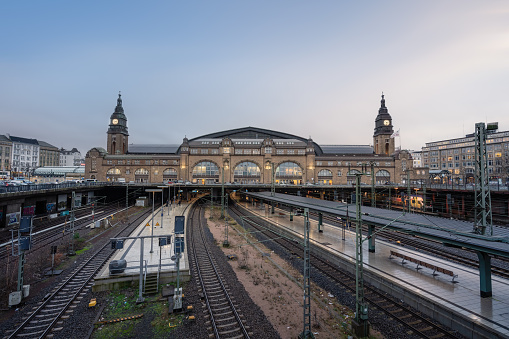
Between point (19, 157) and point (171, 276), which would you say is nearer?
point (171, 276)

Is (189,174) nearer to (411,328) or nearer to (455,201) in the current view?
(455,201)

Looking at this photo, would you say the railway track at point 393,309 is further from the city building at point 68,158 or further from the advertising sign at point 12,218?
the city building at point 68,158

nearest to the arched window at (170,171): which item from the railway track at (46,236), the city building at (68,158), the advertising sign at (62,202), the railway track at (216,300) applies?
the advertising sign at (62,202)

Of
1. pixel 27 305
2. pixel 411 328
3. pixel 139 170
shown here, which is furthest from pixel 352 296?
pixel 139 170

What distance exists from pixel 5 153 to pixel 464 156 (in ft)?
702

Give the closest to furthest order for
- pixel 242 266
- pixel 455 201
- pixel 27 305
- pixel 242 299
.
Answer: pixel 27 305 < pixel 242 299 < pixel 242 266 < pixel 455 201

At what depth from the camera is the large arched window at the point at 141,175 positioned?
86.8m

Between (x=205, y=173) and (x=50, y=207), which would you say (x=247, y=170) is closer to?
(x=205, y=173)

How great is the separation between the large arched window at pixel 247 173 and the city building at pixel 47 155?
137796 millimetres

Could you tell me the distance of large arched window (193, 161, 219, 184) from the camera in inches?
3408

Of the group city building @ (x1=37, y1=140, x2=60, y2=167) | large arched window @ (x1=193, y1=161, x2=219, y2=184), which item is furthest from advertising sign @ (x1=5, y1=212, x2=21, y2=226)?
city building @ (x1=37, y1=140, x2=60, y2=167)

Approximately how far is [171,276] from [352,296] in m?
12.6

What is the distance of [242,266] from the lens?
2119cm

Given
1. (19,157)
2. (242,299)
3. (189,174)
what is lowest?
(242,299)
